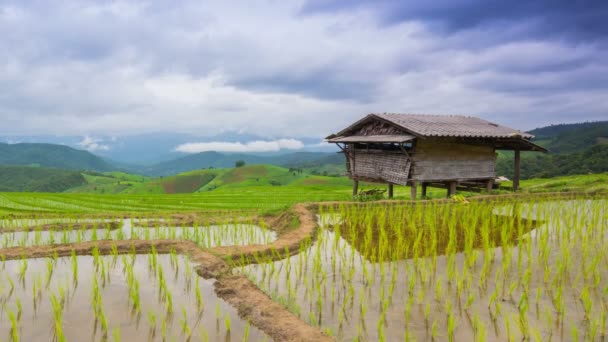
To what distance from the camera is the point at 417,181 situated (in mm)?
15570

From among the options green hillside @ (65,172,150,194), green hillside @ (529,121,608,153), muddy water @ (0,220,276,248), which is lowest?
green hillside @ (65,172,150,194)

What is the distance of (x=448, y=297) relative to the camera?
17.1ft

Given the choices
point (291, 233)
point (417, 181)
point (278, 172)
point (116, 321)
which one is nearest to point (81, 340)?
point (116, 321)

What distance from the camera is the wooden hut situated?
15.5 meters

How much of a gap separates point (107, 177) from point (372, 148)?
126 meters

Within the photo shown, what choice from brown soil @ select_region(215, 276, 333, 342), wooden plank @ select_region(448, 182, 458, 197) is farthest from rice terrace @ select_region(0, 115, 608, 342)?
wooden plank @ select_region(448, 182, 458, 197)

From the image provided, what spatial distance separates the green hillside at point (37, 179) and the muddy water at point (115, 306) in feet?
420

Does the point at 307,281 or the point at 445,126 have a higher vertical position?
the point at 445,126

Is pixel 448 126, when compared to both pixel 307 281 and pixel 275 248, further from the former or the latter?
pixel 307 281

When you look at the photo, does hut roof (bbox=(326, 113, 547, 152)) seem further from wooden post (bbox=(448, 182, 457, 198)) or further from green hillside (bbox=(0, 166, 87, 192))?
green hillside (bbox=(0, 166, 87, 192))

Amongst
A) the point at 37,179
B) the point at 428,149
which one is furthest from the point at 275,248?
the point at 37,179

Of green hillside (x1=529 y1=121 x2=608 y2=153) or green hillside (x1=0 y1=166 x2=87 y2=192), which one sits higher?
green hillside (x1=529 y1=121 x2=608 y2=153)

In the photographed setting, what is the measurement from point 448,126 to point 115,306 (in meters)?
14.8

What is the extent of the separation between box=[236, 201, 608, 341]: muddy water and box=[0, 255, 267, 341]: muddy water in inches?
38.8
